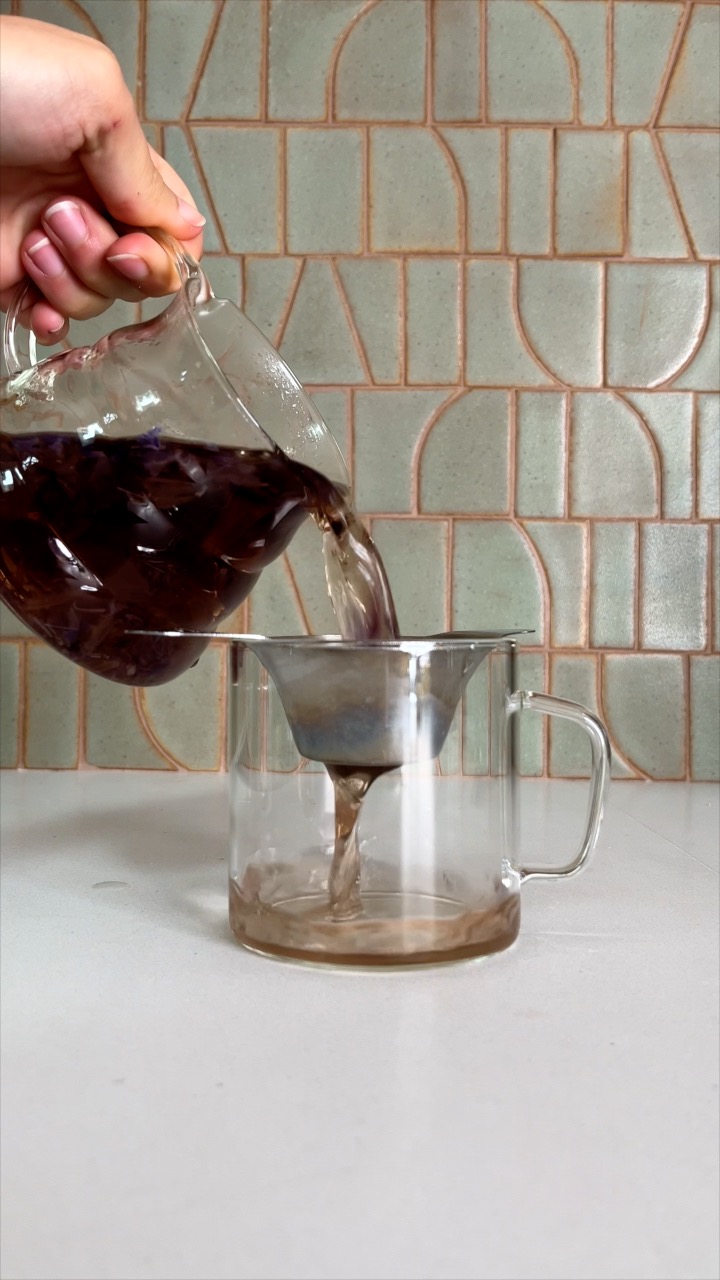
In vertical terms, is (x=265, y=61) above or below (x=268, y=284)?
above

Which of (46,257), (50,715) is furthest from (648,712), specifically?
(46,257)

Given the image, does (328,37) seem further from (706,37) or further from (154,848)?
(154,848)

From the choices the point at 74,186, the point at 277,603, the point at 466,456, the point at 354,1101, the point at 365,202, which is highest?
the point at 365,202

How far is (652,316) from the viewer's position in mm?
1050

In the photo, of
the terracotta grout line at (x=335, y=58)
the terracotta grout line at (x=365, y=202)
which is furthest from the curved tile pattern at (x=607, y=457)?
the terracotta grout line at (x=335, y=58)

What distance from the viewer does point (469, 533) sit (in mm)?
1058

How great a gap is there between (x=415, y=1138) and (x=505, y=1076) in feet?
0.17

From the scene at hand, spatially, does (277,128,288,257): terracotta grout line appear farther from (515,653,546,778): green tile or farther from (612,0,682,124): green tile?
(515,653,546,778): green tile

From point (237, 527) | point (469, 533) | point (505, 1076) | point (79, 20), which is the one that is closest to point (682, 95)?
point (469, 533)

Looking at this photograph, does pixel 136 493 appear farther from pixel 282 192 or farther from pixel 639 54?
pixel 639 54

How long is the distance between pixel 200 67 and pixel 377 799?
0.84 metres

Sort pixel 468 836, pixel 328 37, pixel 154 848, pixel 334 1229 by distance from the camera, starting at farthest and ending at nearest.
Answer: pixel 328 37
pixel 154 848
pixel 468 836
pixel 334 1229

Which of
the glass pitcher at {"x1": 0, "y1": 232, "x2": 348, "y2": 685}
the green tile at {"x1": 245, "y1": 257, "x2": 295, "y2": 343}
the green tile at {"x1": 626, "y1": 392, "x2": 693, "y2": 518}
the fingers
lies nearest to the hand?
the fingers

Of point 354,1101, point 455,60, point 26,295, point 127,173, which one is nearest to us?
point 354,1101
